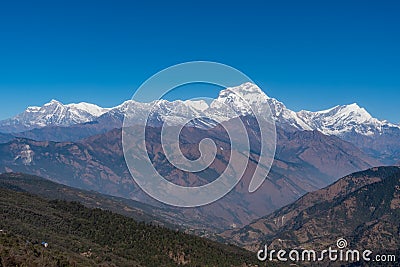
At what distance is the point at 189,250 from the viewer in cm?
18512

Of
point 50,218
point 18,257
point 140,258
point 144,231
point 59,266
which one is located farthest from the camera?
point 144,231

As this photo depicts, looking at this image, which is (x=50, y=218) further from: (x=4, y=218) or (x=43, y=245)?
(x=43, y=245)

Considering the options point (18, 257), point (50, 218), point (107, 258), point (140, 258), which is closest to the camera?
point (18, 257)

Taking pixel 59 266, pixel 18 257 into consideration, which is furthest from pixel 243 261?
pixel 18 257

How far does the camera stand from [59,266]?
96375 millimetres

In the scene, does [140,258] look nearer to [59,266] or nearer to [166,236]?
[166,236]

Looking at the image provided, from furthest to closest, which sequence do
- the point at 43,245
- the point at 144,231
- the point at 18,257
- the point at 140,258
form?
the point at 144,231, the point at 140,258, the point at 43,245, the point at 18,257

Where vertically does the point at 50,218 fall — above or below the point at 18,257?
above

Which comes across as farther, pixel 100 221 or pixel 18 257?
pixel 100 221

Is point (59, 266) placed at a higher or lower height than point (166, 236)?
lower

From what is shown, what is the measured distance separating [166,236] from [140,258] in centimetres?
A: 3056

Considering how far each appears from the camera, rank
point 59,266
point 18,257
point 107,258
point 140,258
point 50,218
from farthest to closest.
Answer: point 50,218, point 140,258, point 107,258, point 59,266, point 18,257

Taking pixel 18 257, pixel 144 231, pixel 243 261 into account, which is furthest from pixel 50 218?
pixel 18 257

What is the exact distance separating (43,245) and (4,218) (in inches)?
1278
